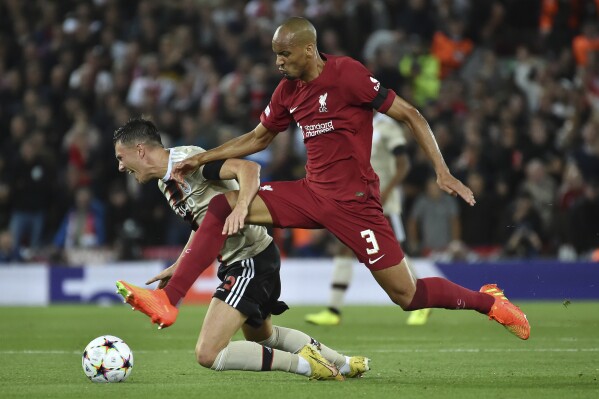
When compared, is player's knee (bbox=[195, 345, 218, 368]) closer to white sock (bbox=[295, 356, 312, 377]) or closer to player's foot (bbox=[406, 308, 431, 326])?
white sock (bbox=[295, 356, 312, 377])

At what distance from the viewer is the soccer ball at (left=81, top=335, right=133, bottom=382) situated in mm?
7312

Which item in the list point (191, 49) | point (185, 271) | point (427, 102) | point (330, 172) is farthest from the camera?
point (191, 49)

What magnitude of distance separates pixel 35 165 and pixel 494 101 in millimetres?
7194

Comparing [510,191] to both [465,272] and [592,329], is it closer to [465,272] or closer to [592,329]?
[465,272]

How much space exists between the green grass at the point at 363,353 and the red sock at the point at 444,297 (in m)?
0.49

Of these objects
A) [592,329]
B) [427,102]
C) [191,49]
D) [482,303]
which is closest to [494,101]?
[427,102]

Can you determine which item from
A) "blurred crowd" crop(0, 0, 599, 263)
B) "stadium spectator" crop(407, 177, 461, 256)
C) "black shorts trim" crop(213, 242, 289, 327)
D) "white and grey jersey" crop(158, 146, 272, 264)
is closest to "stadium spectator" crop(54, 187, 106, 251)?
"blurred crowd" crop(0, 0, 599, 263)

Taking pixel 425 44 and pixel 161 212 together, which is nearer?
pixel 161 212

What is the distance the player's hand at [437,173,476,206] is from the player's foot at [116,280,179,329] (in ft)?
6.03

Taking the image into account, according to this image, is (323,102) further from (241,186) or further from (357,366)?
(357,366)

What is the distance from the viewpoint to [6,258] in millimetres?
17578

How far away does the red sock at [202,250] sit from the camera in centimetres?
688

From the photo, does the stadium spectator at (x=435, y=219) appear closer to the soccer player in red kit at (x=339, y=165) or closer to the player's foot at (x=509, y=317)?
the player's foot at (x=509, y=317)

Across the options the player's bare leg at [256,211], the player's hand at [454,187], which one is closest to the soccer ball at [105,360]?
the player's bare leg at [256,211]
